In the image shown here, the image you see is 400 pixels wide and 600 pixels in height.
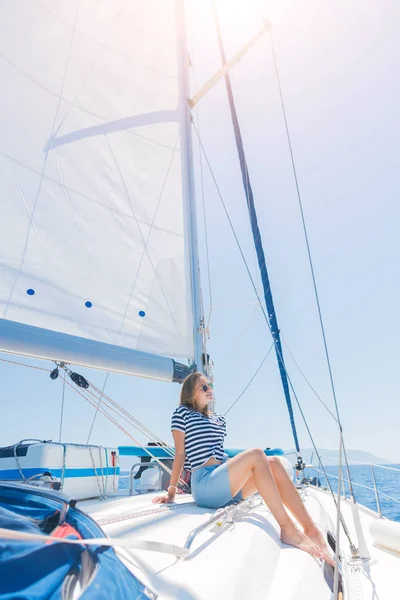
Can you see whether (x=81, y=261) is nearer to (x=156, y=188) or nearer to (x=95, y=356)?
(x=95, y=356)

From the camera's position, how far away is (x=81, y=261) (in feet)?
10.8

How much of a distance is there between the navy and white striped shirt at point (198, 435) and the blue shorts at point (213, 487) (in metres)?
0.14

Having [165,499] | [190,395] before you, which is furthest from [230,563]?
[190,395]

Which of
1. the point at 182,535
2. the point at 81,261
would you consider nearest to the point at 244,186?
the point at 81,261

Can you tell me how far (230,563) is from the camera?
1.40m

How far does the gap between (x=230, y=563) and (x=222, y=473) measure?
36.9 inches

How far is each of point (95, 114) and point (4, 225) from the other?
1.44m

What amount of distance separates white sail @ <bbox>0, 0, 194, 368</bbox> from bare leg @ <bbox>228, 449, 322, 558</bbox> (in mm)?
1339

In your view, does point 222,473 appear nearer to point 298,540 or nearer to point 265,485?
point 265,485

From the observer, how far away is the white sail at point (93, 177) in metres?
3.01

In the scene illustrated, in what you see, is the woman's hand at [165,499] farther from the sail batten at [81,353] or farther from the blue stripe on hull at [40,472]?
the blue stripe on hull at [40,472]

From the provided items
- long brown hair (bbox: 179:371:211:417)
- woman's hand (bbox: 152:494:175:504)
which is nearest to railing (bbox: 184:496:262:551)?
woman's hand (bbox: 152:494:175:504)

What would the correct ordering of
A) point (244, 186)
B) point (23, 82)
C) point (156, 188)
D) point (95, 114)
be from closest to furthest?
1. point (23, 82)
2. point (95, 114)
3. point (156, 188)
4. point (244, 186)

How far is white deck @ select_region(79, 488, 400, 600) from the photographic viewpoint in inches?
48.2
